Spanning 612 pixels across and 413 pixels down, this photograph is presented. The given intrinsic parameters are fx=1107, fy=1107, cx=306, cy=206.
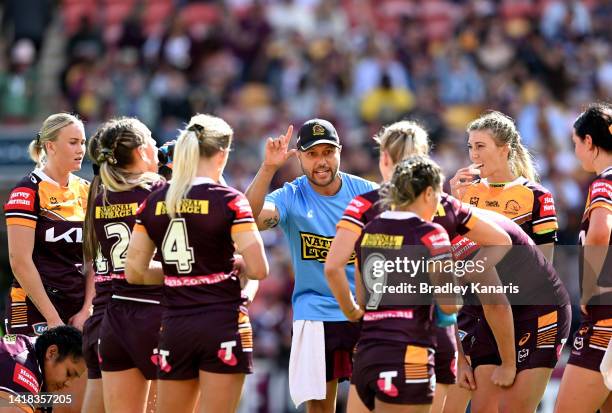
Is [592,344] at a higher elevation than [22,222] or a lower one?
lower

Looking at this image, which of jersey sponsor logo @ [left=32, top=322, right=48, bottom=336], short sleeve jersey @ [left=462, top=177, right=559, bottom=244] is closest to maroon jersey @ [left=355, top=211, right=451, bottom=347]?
short sleeve jersey @ [left=462, top=177, right=559, bottom=244]

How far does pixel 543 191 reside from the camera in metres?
7.48

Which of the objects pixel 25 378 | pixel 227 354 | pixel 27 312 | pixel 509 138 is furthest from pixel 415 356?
pixel 27 312

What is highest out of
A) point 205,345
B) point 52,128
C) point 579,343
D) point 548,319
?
point 52,128

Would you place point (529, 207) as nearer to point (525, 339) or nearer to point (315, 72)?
point (525, 339)

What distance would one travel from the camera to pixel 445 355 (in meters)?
5.91

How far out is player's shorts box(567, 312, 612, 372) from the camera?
680cm

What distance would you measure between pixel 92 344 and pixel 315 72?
423 inches

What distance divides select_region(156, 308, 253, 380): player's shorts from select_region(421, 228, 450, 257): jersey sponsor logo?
1112 millimetres

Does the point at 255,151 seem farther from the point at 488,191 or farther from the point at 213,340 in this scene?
the point at 213,340

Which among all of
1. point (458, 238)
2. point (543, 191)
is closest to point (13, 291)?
point (458, 238)

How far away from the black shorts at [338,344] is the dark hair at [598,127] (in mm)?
1928

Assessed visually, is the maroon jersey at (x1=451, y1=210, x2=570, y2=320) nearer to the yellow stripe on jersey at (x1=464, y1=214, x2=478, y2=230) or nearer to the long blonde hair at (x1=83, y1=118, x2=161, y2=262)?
the yellow stripe on jersey at (x1=464, y1=214, x2=478, y2=230)

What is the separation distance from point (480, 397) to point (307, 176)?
1851 millimetres
